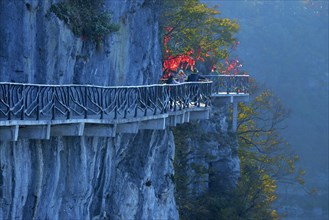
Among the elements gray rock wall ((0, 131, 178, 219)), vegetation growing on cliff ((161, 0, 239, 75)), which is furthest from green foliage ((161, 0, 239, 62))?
gray rock wall ((0, 131, 178, 219))

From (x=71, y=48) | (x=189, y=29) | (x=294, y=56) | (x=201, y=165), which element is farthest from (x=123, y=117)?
(x=294, y=56)

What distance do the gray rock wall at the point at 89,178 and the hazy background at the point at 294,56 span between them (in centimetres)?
8717

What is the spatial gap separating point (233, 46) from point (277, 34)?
82.6m

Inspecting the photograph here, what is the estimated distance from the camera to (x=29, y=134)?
22.8 meters

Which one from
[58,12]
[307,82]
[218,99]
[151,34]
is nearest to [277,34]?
[307,82]

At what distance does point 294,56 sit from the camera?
13788cm

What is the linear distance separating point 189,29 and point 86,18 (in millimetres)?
20932

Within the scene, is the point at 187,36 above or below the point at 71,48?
above

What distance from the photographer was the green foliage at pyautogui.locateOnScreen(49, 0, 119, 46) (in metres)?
26.7

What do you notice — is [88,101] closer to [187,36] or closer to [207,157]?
[207,157]

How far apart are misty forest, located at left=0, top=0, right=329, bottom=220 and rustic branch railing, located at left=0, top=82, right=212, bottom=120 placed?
0.05m

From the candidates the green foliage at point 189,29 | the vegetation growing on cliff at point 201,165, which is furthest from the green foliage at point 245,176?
the green foliage at point 189,29

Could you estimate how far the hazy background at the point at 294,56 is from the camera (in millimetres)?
128337

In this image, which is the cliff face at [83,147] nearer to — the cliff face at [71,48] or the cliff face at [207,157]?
the cliff face at [71,48]
